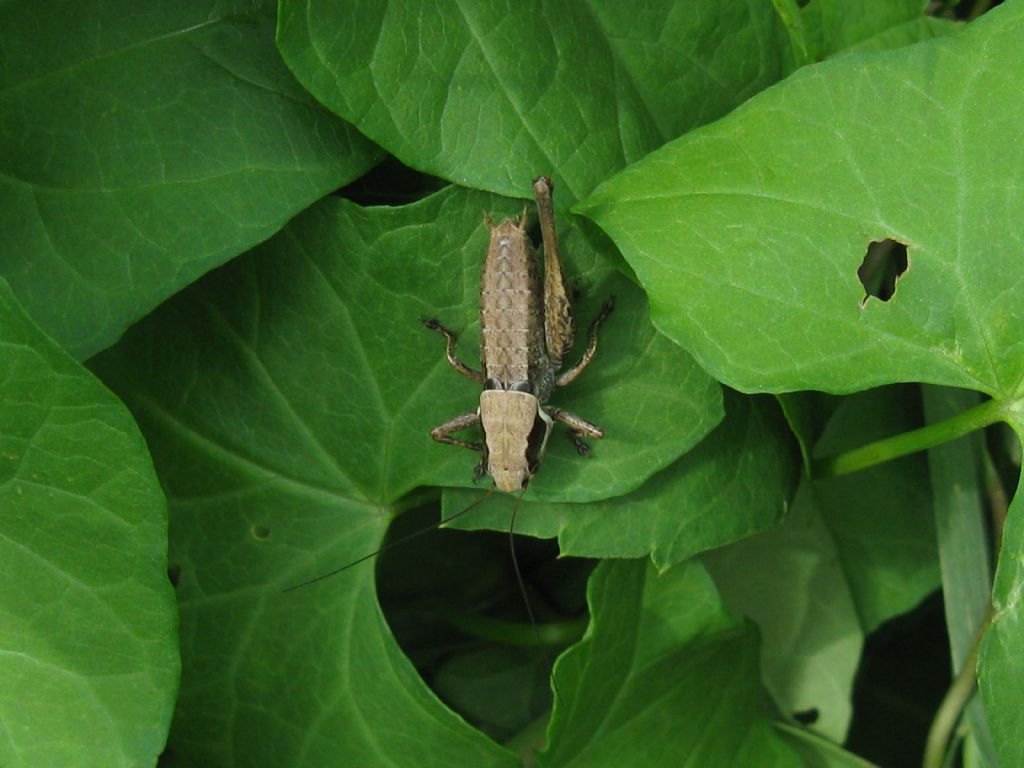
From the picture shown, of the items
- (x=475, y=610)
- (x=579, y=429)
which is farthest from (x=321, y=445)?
(x=475, y=610)

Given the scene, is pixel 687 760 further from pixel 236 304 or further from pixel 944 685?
pixel 236 304

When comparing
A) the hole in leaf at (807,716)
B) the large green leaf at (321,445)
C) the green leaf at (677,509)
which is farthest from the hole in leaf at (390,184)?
the hole in leaf at (807,716)

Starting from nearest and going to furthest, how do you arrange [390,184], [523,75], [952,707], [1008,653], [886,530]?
[1008,653] < [523,75] < [390,184] < [952,707] < [886,530]

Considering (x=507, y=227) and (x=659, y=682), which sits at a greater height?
(x=507, y=227)

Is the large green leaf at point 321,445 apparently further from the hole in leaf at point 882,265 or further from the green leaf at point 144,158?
the hole in leaf at point 882,265

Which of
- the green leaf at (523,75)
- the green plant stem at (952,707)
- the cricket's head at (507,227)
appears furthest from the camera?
the green plant stem at (952,707)

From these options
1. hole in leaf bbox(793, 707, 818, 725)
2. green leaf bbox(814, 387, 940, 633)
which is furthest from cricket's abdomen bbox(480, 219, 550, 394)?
hole in leaf bbox(793, 707, 818, 725)

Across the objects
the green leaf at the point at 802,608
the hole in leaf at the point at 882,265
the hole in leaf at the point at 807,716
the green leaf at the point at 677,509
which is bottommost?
the hole in leaf at the point at 807,716

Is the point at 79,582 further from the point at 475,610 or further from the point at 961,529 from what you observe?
the point at 961,529
